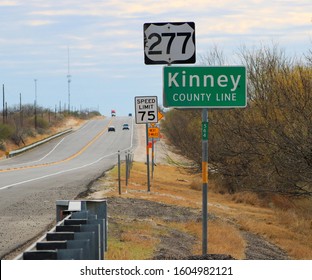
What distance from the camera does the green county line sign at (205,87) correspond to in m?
9.93

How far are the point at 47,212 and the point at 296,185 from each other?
892cm

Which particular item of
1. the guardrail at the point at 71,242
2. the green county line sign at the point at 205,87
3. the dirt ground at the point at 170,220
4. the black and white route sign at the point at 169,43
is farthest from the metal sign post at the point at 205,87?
the guardrail at the point at 71,242

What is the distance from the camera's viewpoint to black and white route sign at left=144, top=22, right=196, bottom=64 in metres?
10.1

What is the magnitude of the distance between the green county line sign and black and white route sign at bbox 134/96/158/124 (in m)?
12.3

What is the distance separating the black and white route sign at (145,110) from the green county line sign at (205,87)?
484 inches

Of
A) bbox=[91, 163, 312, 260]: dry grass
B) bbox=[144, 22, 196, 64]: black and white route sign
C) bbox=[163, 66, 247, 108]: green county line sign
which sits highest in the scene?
bbox=[144, 22, 196, 64]: black and white route sign

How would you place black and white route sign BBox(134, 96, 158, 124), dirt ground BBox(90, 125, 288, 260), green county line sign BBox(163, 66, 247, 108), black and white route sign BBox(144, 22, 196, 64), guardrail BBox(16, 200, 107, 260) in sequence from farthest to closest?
black and white route sign BBox(134, 96, 158, 124) < dirt ground BBox(90, 125, 288, 260) < black and white route sign BBox(144, 22, 196, 64) < green county line sign BBox(163, 66, 247, 108) < guardrail BBox(16, 200, 107, 260)

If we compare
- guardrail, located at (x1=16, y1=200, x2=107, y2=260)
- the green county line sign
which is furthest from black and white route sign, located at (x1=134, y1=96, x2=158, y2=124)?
guardrail, located at (x1=16, y1=200, x2=107, y2=260)

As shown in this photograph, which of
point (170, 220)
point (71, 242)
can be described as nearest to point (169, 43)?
point (71, 242)

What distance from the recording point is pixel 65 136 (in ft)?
341

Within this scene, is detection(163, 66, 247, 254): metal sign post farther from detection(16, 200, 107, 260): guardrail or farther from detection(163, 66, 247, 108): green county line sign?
detection(16, 200, 107, 260): guardrail

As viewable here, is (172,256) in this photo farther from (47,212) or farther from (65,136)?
(65,136)

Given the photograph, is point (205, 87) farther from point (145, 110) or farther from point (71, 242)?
point (145, 110)

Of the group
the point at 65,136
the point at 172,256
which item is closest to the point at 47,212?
the point at 172,256
